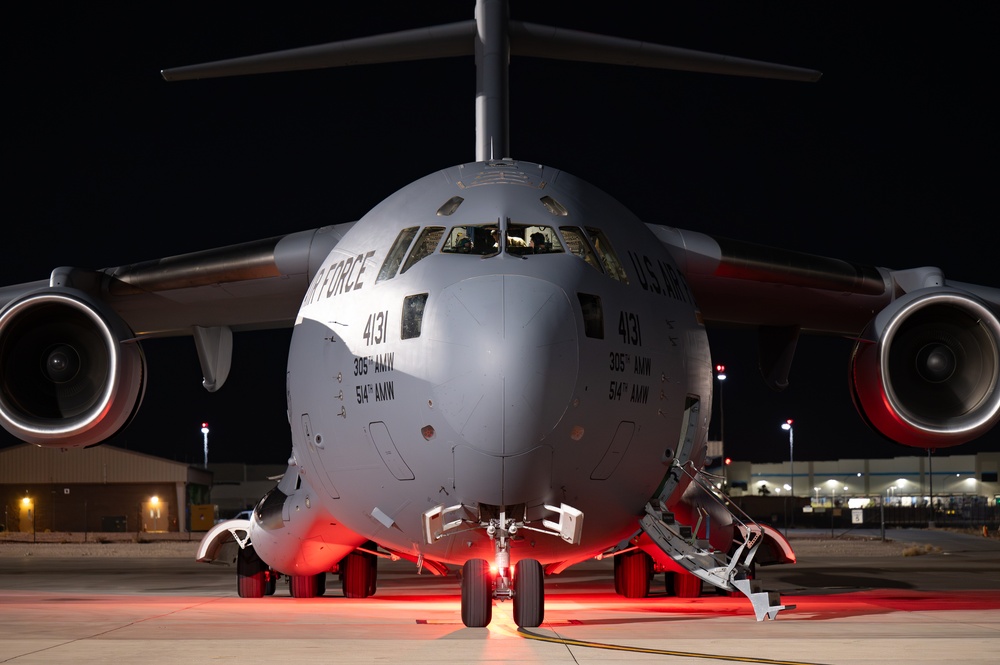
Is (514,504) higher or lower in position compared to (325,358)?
lower

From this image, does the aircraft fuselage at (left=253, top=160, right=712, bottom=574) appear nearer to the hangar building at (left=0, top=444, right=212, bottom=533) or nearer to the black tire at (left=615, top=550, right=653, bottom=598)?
the black tire at (left=615, top=550, right=653, bottom=598)

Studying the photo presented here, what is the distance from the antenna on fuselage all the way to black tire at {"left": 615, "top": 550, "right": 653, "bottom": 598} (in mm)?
4453

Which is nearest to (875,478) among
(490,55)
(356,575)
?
(356,575)

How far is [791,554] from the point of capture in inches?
509

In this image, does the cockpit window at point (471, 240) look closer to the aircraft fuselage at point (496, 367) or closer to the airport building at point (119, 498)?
the aircraft fuselage at point (496, 367)

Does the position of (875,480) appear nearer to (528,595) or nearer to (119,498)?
(119,498)

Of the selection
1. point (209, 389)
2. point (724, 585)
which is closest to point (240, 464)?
point (209, 389)

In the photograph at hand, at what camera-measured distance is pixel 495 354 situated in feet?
25.6

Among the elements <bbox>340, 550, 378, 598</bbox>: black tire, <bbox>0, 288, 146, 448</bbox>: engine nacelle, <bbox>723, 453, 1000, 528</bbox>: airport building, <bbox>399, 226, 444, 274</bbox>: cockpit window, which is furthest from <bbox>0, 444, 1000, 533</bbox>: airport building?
<bbox>399, 226, 444, 274</bbox>: cockpit window

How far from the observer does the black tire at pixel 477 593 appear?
857 centimetres

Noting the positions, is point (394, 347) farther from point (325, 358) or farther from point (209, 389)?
point (209, 389)

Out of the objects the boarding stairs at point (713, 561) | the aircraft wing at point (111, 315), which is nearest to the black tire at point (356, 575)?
the aircraft wing at point (111, 315)

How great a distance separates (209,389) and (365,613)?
12.4 ft

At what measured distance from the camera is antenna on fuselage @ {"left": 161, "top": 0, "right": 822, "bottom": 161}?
12.5 meters
